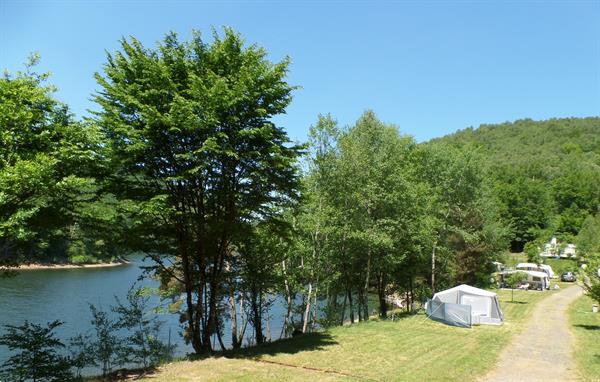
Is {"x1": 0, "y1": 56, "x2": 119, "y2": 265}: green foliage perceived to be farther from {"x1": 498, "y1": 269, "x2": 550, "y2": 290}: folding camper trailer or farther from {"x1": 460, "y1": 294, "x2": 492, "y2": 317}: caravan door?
{"x1": 498, "y1": 269, "x2": 550, "y2": 290}: folding camper trailer

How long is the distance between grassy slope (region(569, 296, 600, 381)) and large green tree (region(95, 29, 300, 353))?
10.6 metres

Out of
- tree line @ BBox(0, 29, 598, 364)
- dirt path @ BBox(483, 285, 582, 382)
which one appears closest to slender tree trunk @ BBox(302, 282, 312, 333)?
tree line @ BBox(0, 29, 598, 364)

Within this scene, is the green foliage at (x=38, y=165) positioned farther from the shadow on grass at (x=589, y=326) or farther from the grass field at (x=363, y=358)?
the shadow on grass at (x=589, y=326)

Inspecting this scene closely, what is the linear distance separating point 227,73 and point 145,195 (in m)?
4.51

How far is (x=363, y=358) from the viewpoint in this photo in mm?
13859

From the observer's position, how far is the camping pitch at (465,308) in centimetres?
2300

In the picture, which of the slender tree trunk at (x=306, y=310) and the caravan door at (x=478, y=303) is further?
the caravan door at (x=478, y=303)

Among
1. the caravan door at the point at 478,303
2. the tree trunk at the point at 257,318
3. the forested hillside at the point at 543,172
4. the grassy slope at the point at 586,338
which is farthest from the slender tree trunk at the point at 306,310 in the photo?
the forested hillside at the point at 543,172

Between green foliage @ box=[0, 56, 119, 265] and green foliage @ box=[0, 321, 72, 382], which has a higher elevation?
green foliage @ box=[0, 56, 119, 265]

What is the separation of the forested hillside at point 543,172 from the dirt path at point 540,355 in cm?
1712

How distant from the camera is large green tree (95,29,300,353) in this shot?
475 inches

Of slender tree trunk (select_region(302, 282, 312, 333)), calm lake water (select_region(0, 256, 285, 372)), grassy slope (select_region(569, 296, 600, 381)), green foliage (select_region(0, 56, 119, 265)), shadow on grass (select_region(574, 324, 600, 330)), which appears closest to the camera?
green foliage (select_region(0, 56, 119, 265))

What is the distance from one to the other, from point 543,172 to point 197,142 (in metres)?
118

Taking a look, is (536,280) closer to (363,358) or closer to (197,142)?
(363,358)
